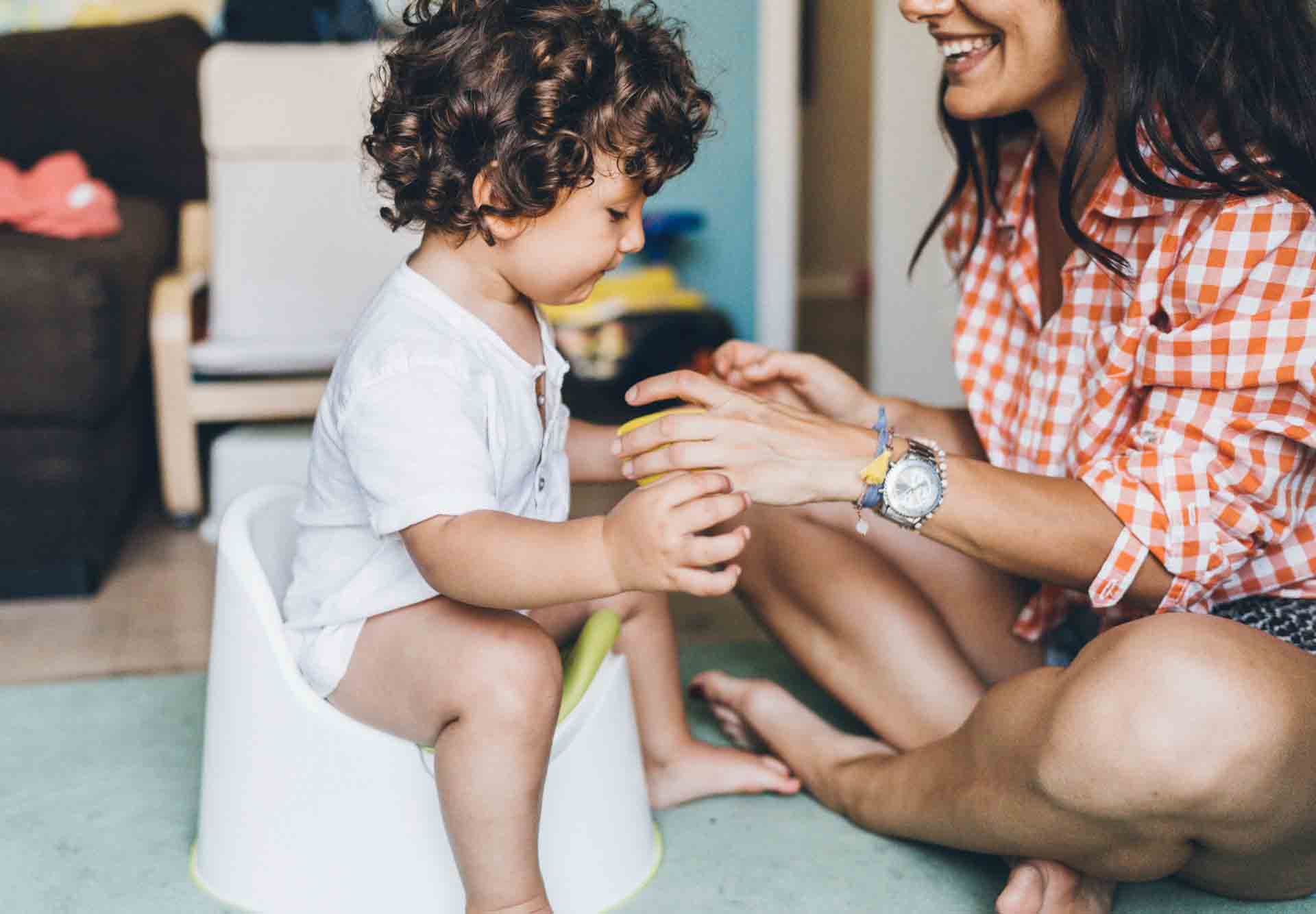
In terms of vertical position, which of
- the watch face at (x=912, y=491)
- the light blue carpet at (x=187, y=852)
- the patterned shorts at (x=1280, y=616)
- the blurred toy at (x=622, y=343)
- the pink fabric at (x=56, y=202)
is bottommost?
the light blue carpet at (x=187, y=852)

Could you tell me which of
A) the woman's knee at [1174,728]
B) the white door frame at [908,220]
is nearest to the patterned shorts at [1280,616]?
the woman's knee at [1174,728]

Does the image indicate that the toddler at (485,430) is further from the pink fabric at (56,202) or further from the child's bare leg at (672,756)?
the pink fabric at (56,202)

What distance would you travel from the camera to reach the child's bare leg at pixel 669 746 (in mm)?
1239

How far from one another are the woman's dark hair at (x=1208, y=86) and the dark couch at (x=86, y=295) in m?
1.40

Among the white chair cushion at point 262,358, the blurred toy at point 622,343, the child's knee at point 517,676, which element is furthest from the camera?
the blurred toy at point 622,343

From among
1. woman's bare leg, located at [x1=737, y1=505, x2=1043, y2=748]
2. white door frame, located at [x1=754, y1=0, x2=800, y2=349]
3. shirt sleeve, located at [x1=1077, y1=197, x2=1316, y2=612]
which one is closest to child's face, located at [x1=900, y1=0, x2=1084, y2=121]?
shirt sleeve, located at [x1=1077, y1=197, x2=1316, y2=612]

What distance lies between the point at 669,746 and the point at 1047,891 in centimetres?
38

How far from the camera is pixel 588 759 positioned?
1.06m

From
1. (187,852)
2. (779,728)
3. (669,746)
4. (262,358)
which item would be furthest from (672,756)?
(262,358)

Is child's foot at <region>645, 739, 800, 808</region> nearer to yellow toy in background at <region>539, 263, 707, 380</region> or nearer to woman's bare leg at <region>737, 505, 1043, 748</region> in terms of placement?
woman's bare leg at <region>737, 505, 1043, 748</region>

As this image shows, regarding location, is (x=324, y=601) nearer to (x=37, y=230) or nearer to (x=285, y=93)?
(x=37, y=230)

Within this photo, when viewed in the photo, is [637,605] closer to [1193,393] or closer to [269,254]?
[1193,393]

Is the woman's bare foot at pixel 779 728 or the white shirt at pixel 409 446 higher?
the white shirt at pixel 409 446

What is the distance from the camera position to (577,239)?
3.28 feet
